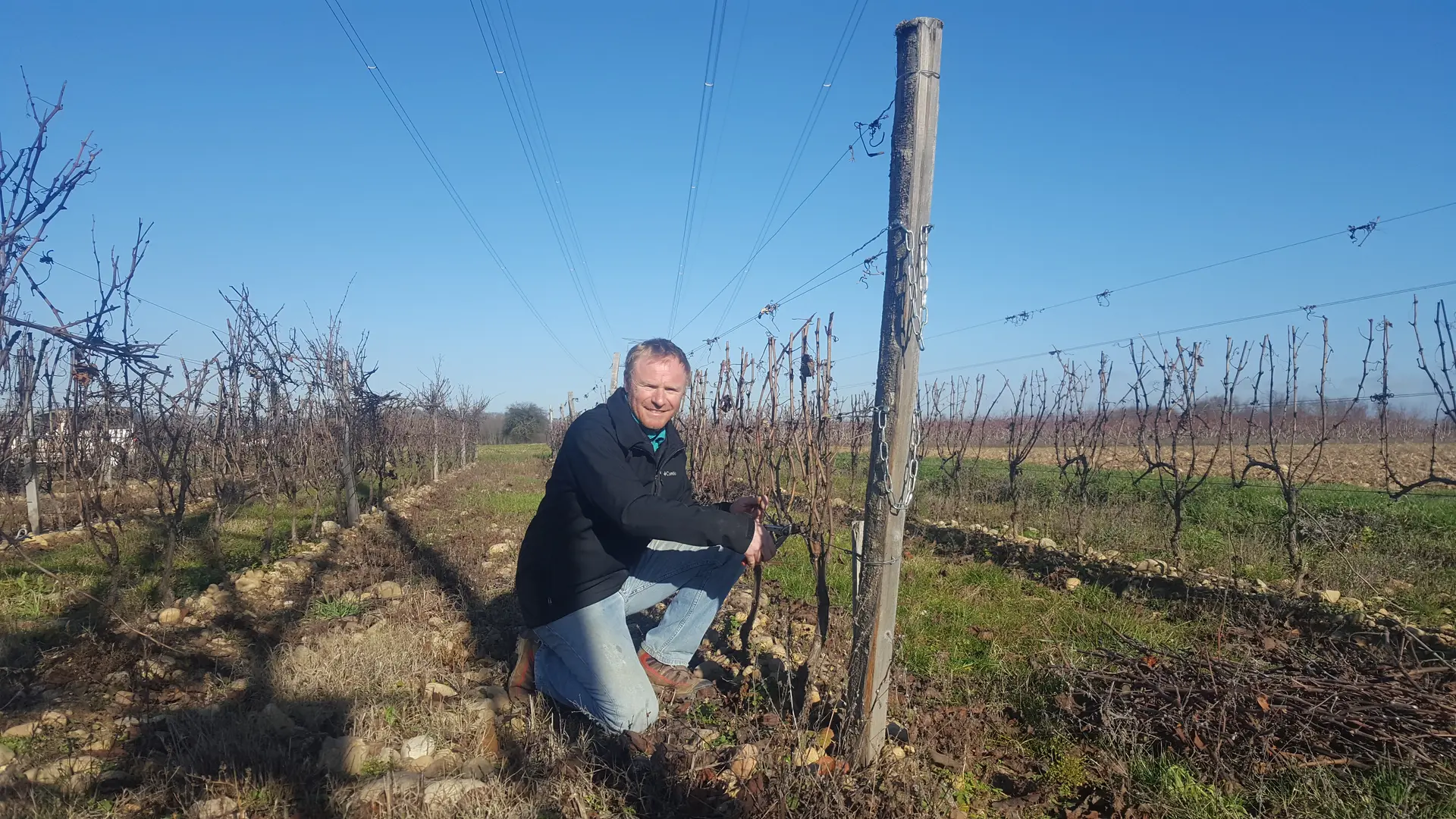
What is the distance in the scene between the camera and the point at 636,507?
264cm

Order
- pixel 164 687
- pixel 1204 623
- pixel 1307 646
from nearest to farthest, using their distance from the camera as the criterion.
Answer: pixel 164 687
pixel 1307 646
pixel 1204 623

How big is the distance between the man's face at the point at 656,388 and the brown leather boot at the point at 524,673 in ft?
3.54

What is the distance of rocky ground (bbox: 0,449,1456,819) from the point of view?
7.50 ft

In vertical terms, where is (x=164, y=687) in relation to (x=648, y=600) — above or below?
below

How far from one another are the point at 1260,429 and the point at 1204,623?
3.87 m

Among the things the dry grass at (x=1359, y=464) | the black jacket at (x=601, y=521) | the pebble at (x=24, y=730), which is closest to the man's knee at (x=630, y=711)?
the black jacket at (x=601, y=521)

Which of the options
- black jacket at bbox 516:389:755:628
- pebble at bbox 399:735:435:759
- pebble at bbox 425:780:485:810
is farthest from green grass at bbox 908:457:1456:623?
pebble at bbox 399:735:435:759

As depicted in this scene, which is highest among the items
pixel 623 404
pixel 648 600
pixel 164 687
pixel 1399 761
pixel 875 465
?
pixel 623 404

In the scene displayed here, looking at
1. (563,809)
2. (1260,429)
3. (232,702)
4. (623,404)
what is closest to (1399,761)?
(563,809)

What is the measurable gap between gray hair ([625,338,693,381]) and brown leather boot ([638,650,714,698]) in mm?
1251

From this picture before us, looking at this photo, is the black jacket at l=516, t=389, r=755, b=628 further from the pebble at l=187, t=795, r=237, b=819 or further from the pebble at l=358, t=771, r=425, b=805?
the pebble at l=187, t=795, r=237, b=819

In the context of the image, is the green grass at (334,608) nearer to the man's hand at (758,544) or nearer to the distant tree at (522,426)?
the man's hand at (758,544)

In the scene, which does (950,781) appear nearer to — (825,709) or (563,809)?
(825,709)

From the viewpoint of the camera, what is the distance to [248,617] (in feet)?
14.8
